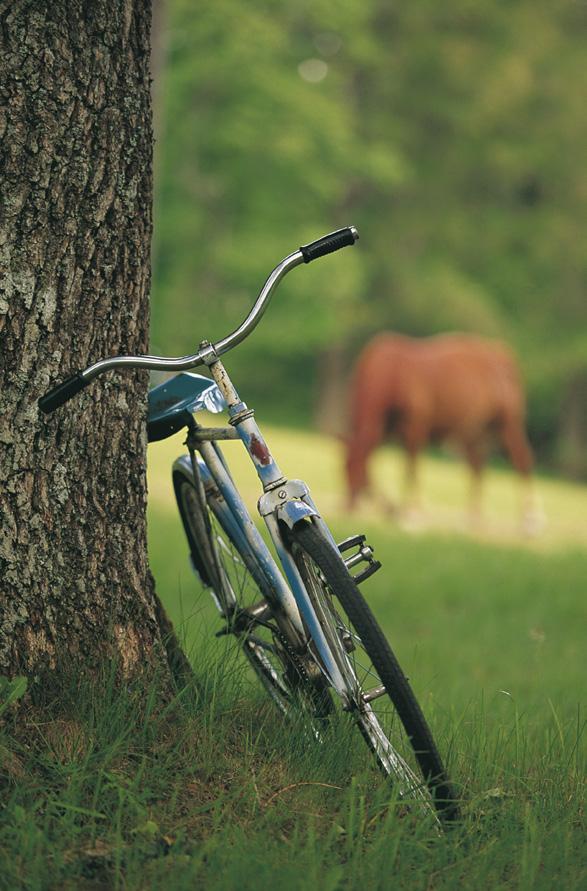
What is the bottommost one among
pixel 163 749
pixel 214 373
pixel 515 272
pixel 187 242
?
pixel 163 749

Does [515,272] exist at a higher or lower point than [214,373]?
higher

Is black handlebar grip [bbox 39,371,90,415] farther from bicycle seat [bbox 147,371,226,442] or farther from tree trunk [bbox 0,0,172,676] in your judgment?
bicycle seat [bbox 147,371,226,442]

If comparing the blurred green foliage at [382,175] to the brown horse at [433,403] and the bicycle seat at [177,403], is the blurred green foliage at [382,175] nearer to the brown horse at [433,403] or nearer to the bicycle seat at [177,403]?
the brown horse at [433,403]

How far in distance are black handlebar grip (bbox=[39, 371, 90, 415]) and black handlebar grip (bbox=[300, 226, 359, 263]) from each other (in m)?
0.60

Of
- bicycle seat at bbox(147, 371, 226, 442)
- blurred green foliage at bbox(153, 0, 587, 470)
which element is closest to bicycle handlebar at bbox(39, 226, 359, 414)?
bicycle seat at bbox(147, 371, 226, 442)

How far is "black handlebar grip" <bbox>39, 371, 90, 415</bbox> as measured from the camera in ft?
8.04

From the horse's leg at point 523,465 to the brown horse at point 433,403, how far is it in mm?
12

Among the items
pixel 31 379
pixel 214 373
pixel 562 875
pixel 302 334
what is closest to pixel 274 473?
pixel 214 373

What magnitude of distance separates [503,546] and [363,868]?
Result: 8110 mm

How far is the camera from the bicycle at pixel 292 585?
248cm

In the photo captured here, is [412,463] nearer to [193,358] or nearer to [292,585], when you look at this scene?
[292,585]

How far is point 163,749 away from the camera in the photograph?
8.51ft

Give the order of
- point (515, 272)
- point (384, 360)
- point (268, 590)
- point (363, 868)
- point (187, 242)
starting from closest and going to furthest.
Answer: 1. point (363, 868)
2. point (268, 590)
3. point (384, 360)
4. point (187, 242)
5. point (515, 272)

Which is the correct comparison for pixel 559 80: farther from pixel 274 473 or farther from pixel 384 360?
pixel 274 473
